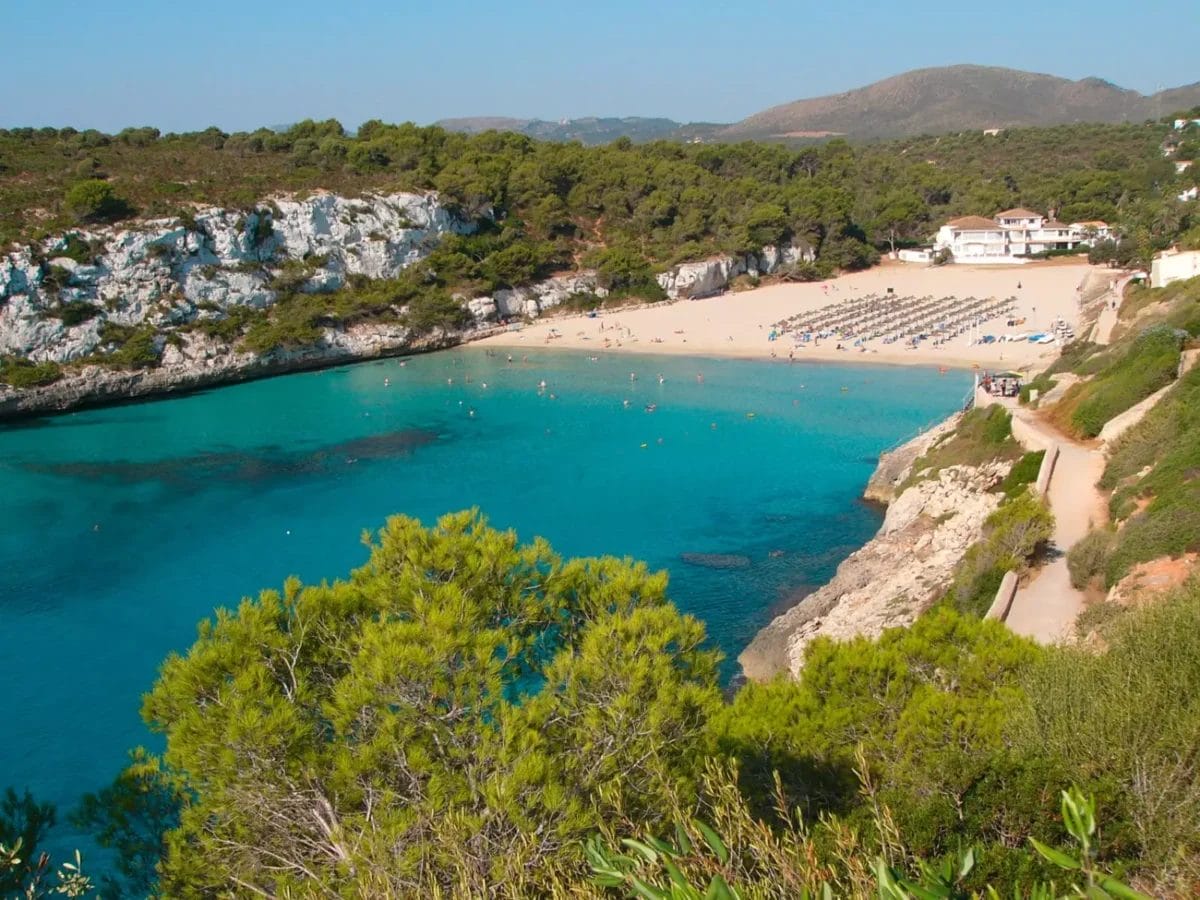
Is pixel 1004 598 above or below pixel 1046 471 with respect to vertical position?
below

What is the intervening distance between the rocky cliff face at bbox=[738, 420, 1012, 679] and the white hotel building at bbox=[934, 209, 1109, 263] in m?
49.5

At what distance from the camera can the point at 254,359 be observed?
48.3 meters

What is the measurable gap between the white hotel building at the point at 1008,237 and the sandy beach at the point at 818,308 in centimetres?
258

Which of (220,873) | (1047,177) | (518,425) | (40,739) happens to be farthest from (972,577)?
(1047,177)

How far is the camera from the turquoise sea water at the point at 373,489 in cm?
2003

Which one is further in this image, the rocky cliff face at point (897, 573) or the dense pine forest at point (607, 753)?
the rocky cliff face at point (897, 573)

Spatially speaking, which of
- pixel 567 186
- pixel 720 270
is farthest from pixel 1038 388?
pixel 567 186

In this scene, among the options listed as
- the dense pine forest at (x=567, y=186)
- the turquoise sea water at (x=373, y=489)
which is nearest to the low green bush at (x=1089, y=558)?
the turquoise sea water at (x=373, y=489)

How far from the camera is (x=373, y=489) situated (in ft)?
101

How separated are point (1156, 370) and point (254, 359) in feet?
137

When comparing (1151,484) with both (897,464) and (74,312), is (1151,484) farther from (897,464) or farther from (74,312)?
(74,312)

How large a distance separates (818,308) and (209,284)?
35.9 m

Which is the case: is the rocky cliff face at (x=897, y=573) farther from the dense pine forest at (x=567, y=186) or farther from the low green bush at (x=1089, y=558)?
the dense pine forest at (x=567, y=186)

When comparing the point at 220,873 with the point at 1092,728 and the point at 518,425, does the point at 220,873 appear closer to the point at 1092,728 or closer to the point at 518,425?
the point at 1092,728
